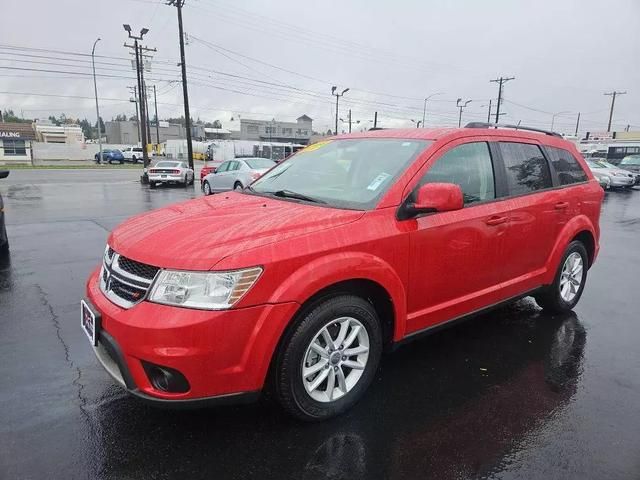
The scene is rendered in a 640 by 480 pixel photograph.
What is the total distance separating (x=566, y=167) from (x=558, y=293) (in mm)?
1259

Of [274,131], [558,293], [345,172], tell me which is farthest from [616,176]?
[274,131]

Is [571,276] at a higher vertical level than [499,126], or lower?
lower

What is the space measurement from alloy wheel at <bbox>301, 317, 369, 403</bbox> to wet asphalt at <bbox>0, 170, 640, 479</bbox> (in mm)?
210

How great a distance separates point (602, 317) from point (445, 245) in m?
2.68

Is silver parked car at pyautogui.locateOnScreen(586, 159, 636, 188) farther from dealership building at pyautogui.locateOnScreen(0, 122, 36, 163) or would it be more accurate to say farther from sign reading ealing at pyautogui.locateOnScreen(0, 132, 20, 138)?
Answer: sign reading ealing at pyautogui.locateOnScreen(0, 132, 20, 138)

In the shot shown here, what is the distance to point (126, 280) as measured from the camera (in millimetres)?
2648

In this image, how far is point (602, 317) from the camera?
485cm

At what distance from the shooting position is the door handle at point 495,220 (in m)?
3.58

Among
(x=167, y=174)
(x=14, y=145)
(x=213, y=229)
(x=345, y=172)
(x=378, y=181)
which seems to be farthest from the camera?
(x=14, y=145)

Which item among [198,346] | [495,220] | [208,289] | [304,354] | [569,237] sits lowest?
[304,354]

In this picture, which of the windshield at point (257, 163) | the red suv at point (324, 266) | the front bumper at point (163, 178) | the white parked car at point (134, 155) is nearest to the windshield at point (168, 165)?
the front bumper at point (163, 178)

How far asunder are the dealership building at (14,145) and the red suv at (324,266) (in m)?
63.3

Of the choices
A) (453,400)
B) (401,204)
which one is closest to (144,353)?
Answer: (401,204)

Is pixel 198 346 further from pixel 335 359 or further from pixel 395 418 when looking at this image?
pixel 395 418
